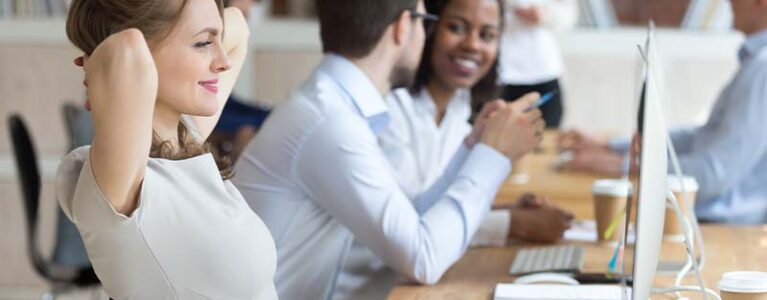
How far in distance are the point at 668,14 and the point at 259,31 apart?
5.75ft

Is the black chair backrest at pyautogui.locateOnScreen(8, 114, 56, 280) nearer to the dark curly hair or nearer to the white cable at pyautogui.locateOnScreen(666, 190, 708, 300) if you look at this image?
the dark curly hair

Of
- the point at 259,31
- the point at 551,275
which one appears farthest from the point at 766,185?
the point at 259,31

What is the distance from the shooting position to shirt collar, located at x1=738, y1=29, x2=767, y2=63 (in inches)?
123

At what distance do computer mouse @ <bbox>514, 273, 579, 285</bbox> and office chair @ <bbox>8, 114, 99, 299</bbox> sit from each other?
202 centimetres

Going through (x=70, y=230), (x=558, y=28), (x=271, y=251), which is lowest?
(x=70, y=230)

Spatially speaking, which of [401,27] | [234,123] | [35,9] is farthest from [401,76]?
[35,9]

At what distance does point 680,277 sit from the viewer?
82.4 inches

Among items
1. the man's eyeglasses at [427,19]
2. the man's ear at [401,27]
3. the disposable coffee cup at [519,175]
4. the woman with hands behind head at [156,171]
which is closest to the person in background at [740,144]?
the disposable coffee cup at [519,175]

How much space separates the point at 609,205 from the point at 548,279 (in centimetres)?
49

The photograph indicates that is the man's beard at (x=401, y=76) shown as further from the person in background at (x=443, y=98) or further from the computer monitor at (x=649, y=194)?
the computer monitor at (x=649, y=194)

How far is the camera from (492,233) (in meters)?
2.63

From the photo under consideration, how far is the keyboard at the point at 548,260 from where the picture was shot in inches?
90.0

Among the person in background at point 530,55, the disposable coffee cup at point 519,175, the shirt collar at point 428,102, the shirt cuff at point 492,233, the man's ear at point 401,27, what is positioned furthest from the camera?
the person in background at point 530,55

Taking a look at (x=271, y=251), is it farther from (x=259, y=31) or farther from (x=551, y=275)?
(x=259, y=31)
